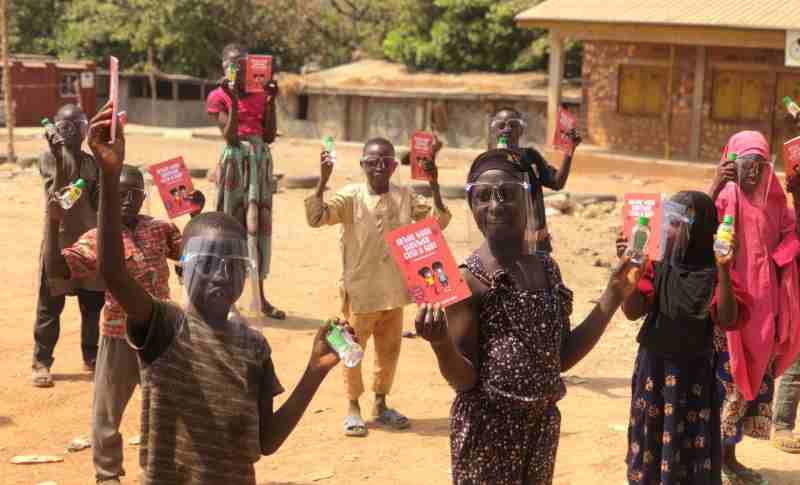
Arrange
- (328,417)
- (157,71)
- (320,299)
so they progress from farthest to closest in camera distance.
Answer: (157,71) → (320,299) → (328,417)

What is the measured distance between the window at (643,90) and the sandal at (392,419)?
1677cm

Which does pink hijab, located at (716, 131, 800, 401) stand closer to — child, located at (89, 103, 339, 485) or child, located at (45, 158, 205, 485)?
child, located at (45, 158, 205, 485)

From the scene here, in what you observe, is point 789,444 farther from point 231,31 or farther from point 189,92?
point 189,92

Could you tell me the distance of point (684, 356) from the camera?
472cm

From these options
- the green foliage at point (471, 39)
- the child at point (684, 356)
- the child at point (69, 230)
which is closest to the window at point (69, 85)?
the green foliage at point (471, 39)

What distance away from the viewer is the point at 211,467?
3.10m

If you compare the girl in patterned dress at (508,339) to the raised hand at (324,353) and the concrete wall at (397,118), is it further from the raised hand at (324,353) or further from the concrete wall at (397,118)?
the concrete wall at (397,118)

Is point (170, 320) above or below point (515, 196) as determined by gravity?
below

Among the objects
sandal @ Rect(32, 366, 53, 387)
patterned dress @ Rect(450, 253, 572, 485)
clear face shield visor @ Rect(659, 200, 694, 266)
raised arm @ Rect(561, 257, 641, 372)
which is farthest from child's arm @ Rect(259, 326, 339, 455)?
sandal @ Rect(32, 366, 53, 387)

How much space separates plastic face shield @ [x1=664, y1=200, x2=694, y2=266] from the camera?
4180 millimetres

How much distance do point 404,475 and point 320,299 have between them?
4.43 m

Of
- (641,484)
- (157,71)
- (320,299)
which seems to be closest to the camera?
(641,484)

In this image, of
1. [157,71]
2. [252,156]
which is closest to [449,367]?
[252,156]

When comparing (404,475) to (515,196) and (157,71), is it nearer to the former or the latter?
(515,196)
